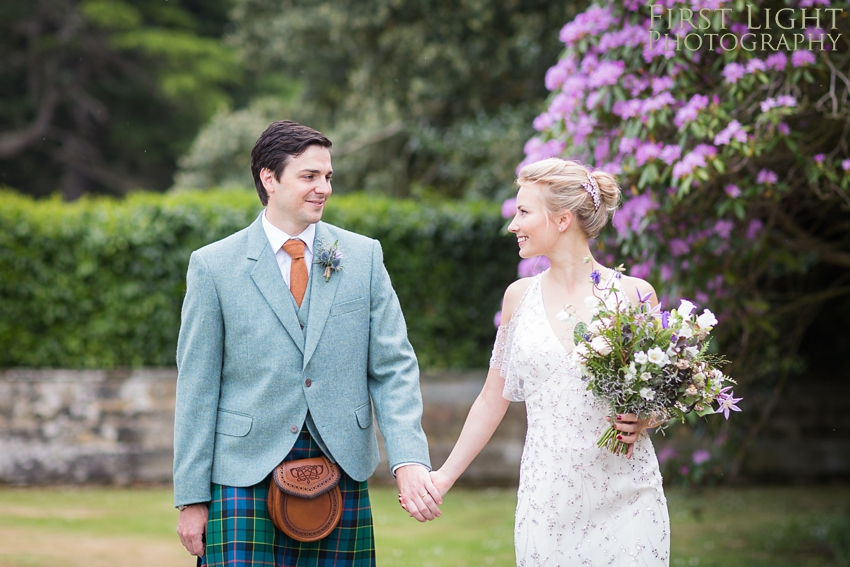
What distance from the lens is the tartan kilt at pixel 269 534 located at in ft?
10.9

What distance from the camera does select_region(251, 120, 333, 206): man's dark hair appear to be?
343 centimetres

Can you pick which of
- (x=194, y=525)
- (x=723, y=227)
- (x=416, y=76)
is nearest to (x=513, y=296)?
(x=194, y=525)

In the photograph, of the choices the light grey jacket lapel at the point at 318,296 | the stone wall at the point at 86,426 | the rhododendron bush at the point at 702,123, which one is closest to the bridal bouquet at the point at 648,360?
the light grey jacket lapel at the point at 318,296

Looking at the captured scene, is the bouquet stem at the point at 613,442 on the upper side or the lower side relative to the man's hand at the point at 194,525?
upper

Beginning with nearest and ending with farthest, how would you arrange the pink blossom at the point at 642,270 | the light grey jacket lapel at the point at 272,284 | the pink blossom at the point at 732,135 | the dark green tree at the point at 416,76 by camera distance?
the light grey jacket lapel at the point at 272,284 < the pink blossom at the point at 732,135 < the pink blossom at the point at 642,270 < the dark green tree at the point at 416,76

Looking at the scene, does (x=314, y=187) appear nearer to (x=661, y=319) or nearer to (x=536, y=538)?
(x=661, y=319)

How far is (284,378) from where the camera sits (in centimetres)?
338

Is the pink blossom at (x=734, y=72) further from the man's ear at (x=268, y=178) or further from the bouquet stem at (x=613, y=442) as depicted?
the man's ear at (x=268, y=178)

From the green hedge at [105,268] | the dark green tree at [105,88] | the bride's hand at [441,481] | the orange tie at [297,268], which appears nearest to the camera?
the orange tie at [297,268]

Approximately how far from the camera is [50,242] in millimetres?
9352

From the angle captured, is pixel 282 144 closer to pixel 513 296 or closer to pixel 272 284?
pixel 272 284

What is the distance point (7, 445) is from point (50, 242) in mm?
1982

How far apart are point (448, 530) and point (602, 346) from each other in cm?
524

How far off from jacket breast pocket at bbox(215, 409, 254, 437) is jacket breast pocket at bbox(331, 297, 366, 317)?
1.59 ft
